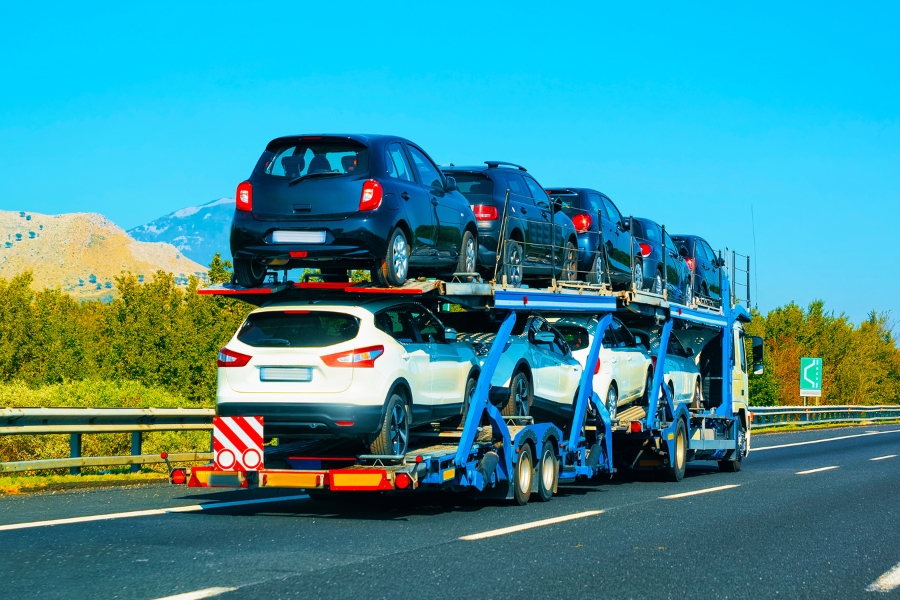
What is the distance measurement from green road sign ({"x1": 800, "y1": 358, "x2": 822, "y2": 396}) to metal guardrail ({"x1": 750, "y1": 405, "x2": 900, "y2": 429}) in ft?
3.49

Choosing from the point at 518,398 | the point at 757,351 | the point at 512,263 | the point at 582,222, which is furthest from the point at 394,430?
the point at 757,351

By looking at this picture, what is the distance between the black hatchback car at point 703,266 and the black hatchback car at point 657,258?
4.34 feet

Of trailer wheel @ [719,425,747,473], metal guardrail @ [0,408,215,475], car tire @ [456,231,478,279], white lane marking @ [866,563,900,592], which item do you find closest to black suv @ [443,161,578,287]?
car tire @ [456,231,478,279]

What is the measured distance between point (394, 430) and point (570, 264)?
7.04 meters

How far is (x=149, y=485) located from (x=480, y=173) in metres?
5.73

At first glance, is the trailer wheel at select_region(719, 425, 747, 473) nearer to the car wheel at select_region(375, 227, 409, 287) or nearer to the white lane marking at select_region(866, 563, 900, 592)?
the car wheel at select_region(375, 227, 409, 287)

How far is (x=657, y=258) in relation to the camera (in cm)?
2094

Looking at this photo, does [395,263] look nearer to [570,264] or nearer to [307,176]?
[307,176]

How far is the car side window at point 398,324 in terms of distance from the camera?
36.9ft

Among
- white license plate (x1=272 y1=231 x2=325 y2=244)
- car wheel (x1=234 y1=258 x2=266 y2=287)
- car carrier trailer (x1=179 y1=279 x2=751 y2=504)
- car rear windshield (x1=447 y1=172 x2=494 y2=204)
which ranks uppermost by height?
car rear windshield (x1=447 y1=172 x2=494 y2=204)

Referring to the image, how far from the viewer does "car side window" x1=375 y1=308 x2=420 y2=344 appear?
11.2m

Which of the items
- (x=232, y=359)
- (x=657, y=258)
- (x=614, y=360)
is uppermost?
(x=657, y=258)

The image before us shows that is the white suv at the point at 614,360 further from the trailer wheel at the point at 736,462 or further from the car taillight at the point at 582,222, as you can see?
the trailer wheel at the point at 736,462

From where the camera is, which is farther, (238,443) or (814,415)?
(814,415)
